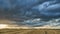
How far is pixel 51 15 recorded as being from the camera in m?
1.29

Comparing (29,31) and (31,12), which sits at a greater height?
(31,12)

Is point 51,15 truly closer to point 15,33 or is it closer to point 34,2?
point 34,2

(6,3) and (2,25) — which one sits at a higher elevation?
(6,3)

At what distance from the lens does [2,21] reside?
1287mm

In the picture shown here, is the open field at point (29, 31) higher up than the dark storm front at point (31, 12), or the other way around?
the dark storm front at point (31, 12)

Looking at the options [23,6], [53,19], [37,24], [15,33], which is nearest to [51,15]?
[53,19]

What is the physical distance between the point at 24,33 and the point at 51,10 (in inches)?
14.6

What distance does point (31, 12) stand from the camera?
1283 mm

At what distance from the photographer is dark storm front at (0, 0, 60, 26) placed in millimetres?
1267

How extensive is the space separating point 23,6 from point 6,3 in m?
0.18

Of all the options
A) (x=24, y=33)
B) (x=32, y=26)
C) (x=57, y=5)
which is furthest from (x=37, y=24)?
(x=57, y=5)

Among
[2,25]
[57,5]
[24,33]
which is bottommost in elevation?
[24,33]

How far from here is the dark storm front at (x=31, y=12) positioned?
1.27 m

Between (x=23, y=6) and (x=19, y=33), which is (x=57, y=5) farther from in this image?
(x=19, y=33)
